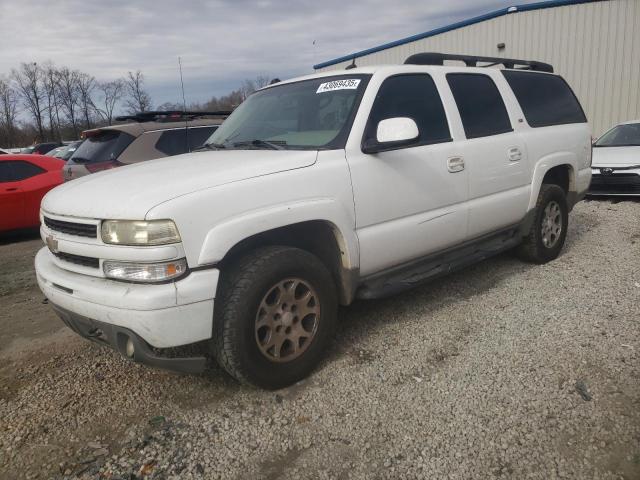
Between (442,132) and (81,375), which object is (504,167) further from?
(81,375)

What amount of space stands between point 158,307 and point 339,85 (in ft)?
6.74

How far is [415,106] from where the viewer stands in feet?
12.3

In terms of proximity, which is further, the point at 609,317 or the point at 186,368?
the point at 609,317

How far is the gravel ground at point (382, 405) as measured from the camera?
93.8 inches

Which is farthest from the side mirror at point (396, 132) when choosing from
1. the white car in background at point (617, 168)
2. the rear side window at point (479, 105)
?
the white car in background at point (617, 168)

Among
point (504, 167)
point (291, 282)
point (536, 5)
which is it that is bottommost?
point (291, 282)

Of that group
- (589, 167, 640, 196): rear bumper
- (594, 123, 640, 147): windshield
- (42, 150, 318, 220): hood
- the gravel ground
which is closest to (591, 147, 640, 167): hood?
(589, 167, 640, 196): rear bumper

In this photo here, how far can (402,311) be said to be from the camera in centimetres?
413

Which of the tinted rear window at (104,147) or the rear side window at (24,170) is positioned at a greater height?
the tinted rear window at (104,147)

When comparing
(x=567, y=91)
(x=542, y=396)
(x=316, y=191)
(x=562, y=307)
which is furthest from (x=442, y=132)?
(x=567, y=91)

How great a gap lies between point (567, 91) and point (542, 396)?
3937mm

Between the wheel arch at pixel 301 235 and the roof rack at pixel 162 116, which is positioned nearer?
the wheel arch at pixel 301 235

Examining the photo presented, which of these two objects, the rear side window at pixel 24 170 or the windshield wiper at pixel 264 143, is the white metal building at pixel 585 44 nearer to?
the rear side window at pixel 24 170

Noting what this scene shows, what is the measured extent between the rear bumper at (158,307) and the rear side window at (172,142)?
476 centimetres
